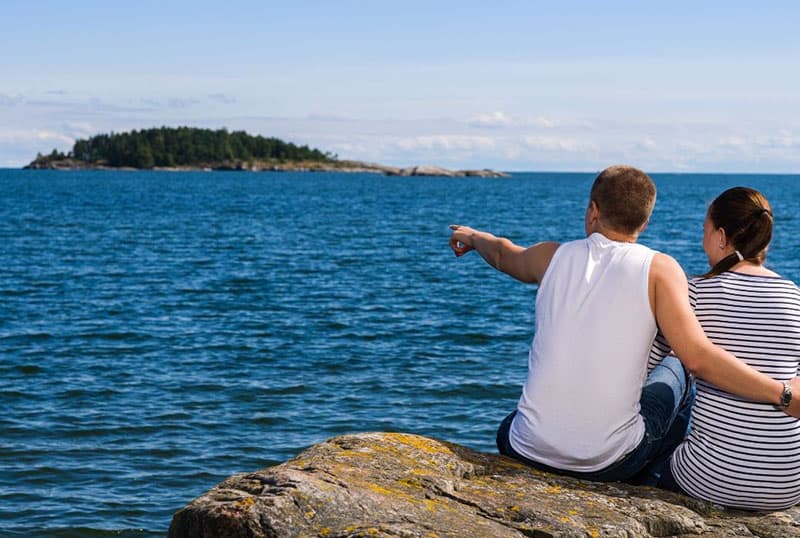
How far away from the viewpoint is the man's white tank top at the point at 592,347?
169 inches

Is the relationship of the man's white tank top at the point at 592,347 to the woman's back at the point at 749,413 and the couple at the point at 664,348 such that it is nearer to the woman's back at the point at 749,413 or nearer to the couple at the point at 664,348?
the couple at the point at 664,348

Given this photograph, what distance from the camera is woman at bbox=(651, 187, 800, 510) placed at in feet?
14.3

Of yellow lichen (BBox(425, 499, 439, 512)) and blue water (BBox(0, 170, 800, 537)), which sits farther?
blue water (BBox(0, 170, 800, 537))

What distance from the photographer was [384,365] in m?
16.0

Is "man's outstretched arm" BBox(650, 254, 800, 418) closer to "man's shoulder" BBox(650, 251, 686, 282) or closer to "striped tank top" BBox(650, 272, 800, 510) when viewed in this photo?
"man's shoulder" BBox(650, 251, 686, 282)

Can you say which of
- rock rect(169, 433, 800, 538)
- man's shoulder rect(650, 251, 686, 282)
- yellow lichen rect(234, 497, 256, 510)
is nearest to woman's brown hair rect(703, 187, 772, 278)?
man's shoulder rect(650, 251, 686, 282)

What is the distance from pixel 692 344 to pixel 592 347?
0.44m

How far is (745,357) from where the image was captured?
4426 millimetres

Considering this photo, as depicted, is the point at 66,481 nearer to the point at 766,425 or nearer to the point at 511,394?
the point at 511,394

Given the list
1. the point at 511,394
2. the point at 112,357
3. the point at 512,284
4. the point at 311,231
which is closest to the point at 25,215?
the point at 311,231

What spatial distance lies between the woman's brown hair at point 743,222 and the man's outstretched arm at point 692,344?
42cm

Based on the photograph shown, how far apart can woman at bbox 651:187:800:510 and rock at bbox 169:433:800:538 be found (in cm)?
17

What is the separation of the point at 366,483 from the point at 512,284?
24.7 meters

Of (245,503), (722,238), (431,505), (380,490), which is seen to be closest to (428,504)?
(431,505)
